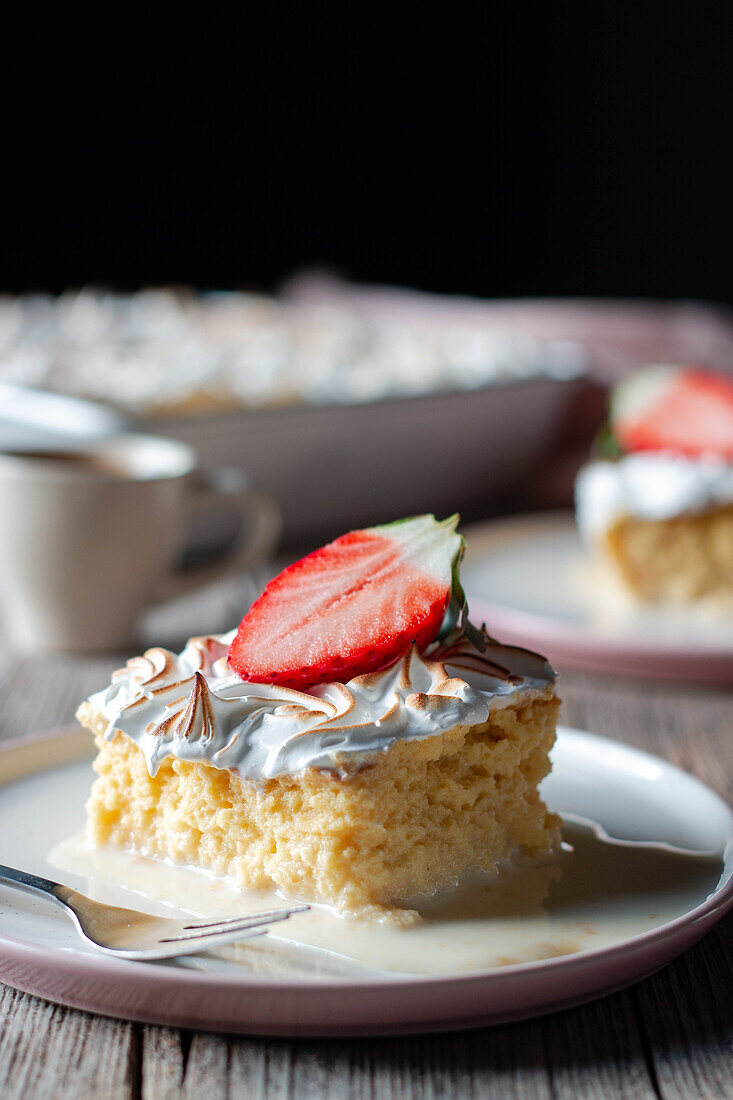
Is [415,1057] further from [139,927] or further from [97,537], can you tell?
[97,537]

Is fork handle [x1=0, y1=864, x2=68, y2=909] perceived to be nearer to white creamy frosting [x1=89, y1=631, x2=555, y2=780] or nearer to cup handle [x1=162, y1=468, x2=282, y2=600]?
white creamy frosting [x1=89, y1=631, x2=555, y2=780]

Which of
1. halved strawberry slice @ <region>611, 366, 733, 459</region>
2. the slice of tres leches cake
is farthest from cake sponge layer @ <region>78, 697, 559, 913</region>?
halved strawberry slice @ <region>611, 366, 733, 459</region>

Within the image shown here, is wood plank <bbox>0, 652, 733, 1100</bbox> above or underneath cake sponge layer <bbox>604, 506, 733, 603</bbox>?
above

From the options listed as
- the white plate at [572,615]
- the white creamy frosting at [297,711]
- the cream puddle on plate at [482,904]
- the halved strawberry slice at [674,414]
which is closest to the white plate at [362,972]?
the cream puddle on plate at [482,904]

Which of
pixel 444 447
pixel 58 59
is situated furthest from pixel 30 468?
pixel 58 59

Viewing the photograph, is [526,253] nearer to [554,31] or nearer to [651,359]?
[554,31]

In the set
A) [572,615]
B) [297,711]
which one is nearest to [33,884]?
[297,711]
